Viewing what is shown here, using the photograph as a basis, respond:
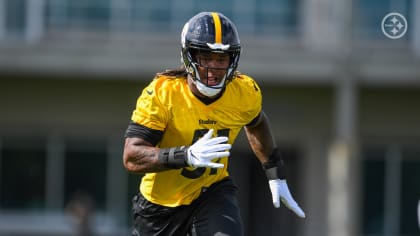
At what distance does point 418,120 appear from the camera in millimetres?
21391

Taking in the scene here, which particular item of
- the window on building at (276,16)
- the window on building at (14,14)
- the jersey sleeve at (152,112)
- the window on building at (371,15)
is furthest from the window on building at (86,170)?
the jersey sleeve at (152,112)

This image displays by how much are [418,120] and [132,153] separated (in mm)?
15738

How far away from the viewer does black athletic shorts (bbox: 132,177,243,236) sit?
648 cm

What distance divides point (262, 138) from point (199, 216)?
81 cm

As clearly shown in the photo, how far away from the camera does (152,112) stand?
636 centimetres

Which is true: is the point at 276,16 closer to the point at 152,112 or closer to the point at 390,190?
the point at 390,190

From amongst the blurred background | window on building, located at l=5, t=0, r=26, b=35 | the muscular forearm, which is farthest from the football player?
window on building, located at l=5, t=0, r=26, b=35

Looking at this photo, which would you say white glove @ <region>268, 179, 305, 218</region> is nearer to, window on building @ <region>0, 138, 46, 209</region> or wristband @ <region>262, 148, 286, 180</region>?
wristband @ <region>262, 148, 286, 180</region>

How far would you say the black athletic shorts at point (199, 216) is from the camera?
6.48 m

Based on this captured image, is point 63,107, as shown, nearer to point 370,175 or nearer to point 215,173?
point 370,175

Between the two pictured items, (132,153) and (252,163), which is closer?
(132,153)

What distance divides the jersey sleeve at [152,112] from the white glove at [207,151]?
1.26 ft

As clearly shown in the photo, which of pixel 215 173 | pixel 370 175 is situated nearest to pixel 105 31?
pixel 370 175

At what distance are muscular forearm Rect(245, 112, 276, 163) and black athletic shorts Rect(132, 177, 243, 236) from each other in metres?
0.43
